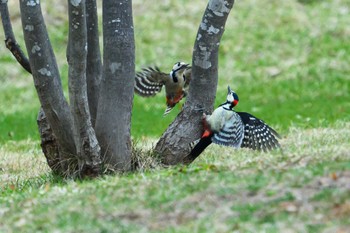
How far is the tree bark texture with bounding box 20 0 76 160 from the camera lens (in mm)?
9375

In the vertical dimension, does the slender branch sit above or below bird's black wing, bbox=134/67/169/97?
above

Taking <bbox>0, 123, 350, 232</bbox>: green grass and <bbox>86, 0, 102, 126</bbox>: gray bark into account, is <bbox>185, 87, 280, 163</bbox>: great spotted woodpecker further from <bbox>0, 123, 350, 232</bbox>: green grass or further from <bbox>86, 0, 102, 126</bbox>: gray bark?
<bbox>86, 0, 102, 126</bbox>: gray bark

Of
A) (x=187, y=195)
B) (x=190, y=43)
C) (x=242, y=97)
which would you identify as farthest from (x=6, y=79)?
(x=187, y=195)

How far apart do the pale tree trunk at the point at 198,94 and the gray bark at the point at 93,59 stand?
35.7 inches

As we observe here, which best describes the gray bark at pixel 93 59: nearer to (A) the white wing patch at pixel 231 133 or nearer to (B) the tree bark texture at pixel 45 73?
(B) the tree bark texture at pixel 45 73

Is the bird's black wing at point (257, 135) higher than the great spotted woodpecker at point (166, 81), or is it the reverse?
the great spotted woodpecker at point (166, 81)

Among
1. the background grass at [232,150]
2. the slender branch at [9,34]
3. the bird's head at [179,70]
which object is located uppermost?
the slender branch at [9,34]

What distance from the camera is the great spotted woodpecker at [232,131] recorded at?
10375mm

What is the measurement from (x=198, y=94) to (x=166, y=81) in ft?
3.98

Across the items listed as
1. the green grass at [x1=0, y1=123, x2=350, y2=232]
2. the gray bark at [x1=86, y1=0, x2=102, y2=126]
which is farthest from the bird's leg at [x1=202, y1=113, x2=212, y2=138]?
the gray bark at [x1=86, y1=0, x2=102, y2=126]

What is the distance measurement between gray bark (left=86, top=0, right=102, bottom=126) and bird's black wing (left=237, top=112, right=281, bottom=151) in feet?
5.46

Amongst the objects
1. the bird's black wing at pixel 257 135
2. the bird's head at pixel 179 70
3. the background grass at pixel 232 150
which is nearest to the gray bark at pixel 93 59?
the background grass at pixel 232 150

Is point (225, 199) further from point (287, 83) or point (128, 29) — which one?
point (287, 83)

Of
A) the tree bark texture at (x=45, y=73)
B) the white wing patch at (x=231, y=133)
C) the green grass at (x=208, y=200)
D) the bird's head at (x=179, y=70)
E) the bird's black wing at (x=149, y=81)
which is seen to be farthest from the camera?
the bird's black wing at (x=149, y=81)
